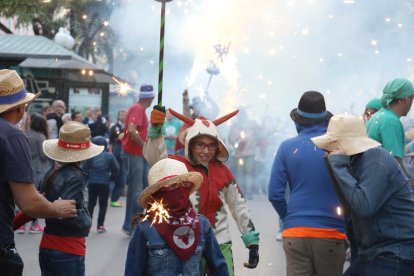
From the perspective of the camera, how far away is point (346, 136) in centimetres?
448

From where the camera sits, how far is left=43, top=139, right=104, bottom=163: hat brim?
5094 mm

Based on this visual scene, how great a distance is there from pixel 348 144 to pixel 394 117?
1.73 m

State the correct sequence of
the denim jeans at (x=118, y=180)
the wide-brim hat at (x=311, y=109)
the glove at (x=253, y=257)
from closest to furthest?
1. the glove at (x=253, y=257)
2. the wide-brim hat at (x=311, y=109)
3. the denim jeans at (x=118, y=180)

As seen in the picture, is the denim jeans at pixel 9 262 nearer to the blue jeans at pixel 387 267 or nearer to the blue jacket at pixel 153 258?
the blue jacket at pixel 153 258

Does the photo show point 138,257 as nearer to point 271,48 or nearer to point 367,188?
point 367,188

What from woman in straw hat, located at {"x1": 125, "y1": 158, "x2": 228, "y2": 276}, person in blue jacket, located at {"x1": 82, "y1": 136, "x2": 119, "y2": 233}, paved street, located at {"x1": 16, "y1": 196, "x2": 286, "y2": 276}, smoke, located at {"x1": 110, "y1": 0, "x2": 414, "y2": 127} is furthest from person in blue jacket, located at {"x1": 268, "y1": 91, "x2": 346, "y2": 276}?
smoke, located at {"x1": 110, "y1": 0, "x2": 414, "y2": 127}

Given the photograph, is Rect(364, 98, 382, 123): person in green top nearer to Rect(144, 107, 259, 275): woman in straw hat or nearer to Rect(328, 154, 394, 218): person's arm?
Rect(144, 107, 259, 275): woman in straw hat

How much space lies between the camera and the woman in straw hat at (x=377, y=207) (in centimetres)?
413

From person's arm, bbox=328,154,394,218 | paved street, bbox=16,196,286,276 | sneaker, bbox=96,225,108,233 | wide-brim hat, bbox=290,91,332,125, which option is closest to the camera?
person's arm, bbox=328,154,394,218

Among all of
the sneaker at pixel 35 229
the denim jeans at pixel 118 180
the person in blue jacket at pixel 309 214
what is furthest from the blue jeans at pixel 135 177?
the person in blue jacket at pixel 309 214

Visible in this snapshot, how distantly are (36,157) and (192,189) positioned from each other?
710 centimetres

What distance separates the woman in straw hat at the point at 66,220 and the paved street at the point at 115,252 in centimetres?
281

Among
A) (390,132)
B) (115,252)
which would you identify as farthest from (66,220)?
(115,252)

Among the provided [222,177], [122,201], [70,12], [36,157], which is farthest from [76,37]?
[222,177]
